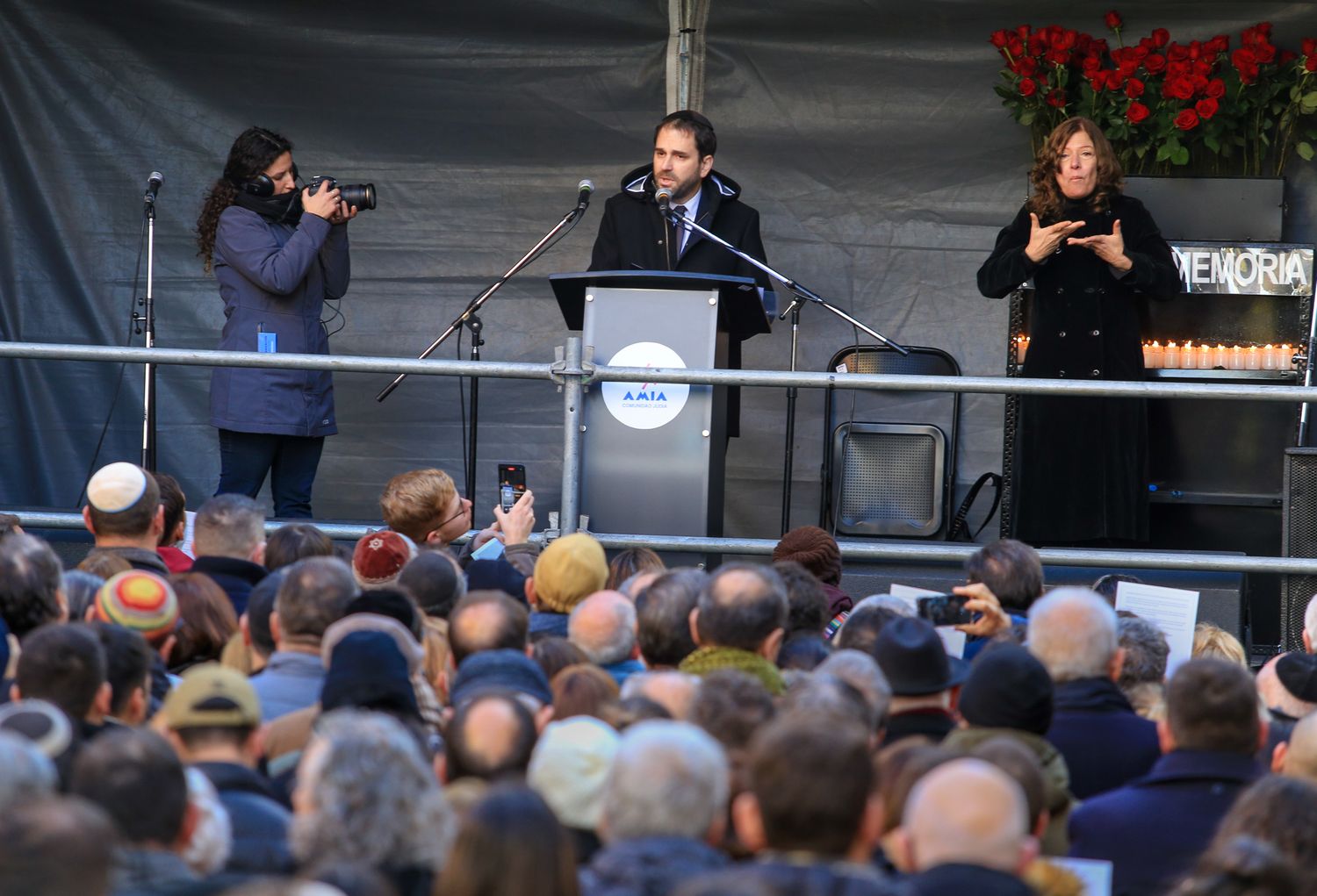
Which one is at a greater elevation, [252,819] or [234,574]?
[234,574]

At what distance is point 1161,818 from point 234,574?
212 cm

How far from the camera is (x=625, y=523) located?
15.5 feet

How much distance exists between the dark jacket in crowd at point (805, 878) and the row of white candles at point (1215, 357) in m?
4.88

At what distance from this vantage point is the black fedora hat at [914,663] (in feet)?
9.71

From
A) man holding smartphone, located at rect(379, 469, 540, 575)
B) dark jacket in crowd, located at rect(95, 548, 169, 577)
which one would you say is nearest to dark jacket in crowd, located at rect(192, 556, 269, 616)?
dark jacket in crowd, located at rect(95, 548, 169, 577)

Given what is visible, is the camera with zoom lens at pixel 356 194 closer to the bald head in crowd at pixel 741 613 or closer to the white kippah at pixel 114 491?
the white kippah at pixel 114 491

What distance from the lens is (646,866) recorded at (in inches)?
76.8

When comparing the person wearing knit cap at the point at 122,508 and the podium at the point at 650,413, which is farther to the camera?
the podium at the point at 650,413

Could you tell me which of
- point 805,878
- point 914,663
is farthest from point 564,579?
point 805,878

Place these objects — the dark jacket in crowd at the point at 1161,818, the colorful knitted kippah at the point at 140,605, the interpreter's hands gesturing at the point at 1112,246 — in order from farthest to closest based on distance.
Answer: the interpreter's hands gesturing at the point at 1112,246 < the colorful knitted kippah at the point at 140,605 < the dark jacket in crowd at the point at 1161,818

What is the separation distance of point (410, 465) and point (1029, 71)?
291 cm

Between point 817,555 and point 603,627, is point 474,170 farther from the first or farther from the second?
point 603,627

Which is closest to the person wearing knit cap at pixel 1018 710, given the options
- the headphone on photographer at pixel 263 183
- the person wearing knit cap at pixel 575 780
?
the person wearing knit cap at pixel 575 780

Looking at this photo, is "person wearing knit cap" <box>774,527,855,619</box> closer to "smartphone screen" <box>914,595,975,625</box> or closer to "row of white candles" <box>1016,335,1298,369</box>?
"smartphone screen" <box>914,595,975,625</box>
